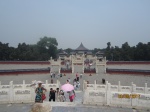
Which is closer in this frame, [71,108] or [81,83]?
[71,108]

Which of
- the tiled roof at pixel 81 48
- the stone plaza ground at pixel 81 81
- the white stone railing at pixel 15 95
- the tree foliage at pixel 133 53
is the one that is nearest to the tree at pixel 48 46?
the tiled roof at pixel 81 48

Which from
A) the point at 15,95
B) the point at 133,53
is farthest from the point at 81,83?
the point at 133,53

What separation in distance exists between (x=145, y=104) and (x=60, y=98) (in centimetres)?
508

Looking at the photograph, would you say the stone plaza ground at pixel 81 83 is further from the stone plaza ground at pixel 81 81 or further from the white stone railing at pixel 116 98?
the white stone railing at pixel 116 98

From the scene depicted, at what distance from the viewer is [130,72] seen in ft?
94.4

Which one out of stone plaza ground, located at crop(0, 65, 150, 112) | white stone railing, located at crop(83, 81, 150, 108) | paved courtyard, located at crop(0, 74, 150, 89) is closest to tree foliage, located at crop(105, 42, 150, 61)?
stone plaza ground, located at crop(0, 65, 150, 112)

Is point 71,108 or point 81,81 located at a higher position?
point 71,108

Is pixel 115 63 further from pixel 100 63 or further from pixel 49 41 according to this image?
pixel 49 41

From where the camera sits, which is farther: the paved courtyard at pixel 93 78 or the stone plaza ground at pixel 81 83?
the paved courtyard at pixel 93 78

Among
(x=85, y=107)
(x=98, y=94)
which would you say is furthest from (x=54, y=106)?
(x=98, y=94)

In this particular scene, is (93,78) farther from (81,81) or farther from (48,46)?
(48,46)

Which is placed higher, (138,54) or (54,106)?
(138,54)

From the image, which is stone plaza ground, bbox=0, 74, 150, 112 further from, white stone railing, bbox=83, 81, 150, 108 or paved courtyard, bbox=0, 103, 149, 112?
white stone railing, bbox=83, 81, 150, 108

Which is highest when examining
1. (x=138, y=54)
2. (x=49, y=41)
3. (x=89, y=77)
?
(x=49, y=41)
